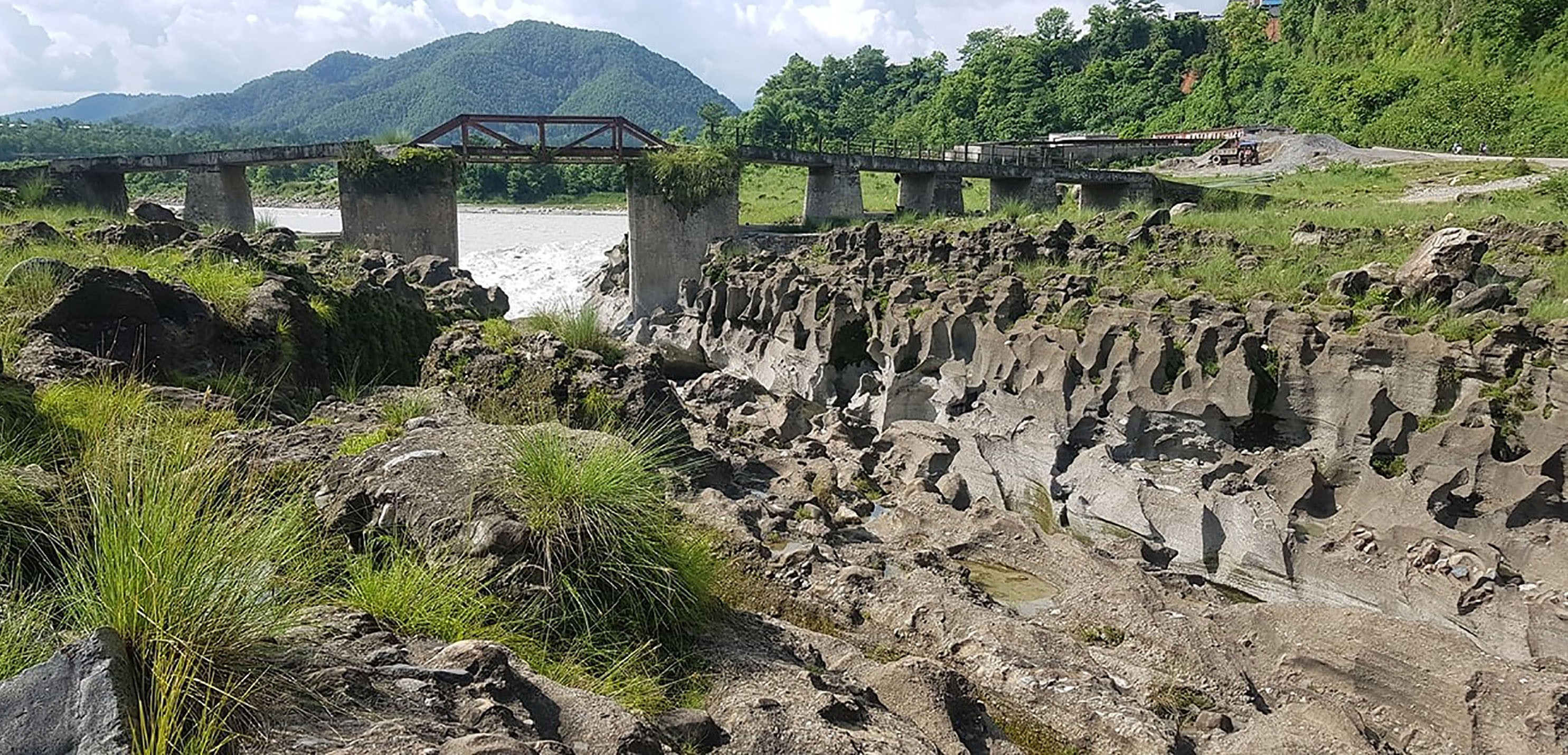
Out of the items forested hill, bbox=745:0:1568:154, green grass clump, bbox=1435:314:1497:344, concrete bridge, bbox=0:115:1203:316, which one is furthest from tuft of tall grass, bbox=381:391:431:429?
forested hill, bbox=745:0:1568:154

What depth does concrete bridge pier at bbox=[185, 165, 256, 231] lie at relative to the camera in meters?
29.4

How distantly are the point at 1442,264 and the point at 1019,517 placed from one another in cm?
896

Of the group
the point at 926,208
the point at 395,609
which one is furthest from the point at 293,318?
the point at 926,208

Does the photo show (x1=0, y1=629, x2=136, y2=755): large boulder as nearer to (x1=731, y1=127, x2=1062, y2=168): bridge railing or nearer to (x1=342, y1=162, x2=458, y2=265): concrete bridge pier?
(x1=342, y1=162, x2=458, y2=265): concrete bridge pier

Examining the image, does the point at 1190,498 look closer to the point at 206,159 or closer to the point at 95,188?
the point at 206,159

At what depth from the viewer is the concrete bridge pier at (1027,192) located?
35.4 m

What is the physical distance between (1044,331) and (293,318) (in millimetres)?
11206

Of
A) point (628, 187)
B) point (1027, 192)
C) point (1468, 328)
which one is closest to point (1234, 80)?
point (1027, 192)

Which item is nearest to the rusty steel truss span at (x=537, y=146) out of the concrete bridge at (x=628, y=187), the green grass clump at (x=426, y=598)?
the concrete bridge at (x=628, y=187)

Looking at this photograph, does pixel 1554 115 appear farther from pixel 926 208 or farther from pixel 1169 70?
pixel 1169 70

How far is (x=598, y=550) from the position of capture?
17.0ft

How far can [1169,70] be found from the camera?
72.0 metres

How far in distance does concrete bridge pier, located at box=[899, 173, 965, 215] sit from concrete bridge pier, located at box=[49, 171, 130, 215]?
2455cm

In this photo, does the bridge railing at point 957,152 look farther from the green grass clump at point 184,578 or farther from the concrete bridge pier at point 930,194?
the green grass clump at point 184,578
